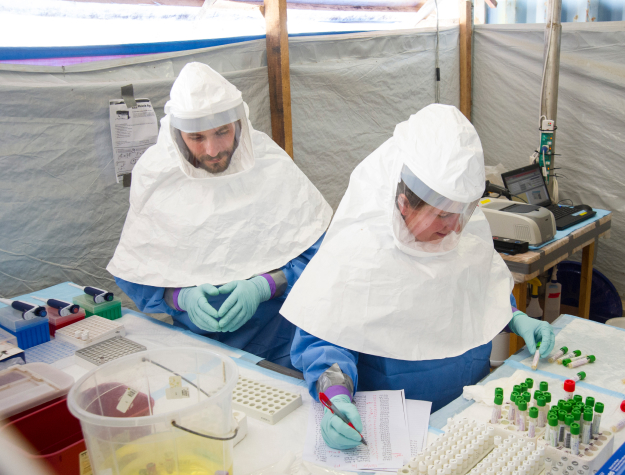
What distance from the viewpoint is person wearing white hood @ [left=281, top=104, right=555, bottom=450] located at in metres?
1.27

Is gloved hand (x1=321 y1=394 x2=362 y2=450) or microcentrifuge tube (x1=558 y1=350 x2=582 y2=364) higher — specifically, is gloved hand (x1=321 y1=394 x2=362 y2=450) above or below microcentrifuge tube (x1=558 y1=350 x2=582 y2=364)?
above

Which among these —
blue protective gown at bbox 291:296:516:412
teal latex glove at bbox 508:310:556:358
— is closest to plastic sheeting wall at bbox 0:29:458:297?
blue protective gown at bbox 291:296:516:412

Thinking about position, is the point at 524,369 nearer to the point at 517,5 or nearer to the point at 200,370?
the point at 200,370

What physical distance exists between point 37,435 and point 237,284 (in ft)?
2.84

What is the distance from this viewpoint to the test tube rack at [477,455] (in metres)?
0.97

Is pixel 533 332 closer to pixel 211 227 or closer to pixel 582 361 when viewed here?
pixel 582 361

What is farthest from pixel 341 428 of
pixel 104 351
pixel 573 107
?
pixel 573 107

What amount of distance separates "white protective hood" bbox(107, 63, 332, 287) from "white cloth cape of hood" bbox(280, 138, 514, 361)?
0.52 m

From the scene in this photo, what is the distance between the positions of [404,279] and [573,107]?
2710 millimetres

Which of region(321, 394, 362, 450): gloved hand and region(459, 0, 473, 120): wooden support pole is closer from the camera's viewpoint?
region(321, 394, 362, 450): gloved hand

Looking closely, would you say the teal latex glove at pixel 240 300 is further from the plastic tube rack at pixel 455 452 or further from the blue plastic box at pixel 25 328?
the plastic tube rack at pixel 455 452

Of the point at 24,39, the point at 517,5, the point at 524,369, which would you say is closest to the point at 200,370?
the point at 524,369

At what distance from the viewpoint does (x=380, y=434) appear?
115cm

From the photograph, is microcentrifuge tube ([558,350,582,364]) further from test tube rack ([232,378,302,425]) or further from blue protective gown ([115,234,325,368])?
blue protective gown ([115,234,325,368])
